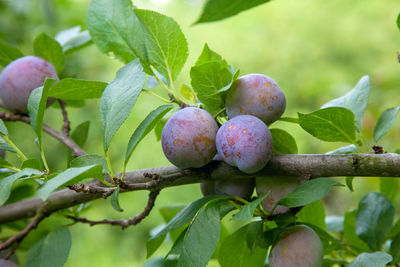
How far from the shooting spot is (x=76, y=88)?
1.46 ft

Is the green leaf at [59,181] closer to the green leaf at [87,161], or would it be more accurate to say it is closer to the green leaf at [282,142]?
the green leaf at [87,161]

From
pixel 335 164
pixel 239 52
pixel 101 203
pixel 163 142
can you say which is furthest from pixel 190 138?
pixel 239 52

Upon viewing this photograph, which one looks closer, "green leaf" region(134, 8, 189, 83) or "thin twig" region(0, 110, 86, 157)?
"green leaf" region(134, 8, 189, 83)

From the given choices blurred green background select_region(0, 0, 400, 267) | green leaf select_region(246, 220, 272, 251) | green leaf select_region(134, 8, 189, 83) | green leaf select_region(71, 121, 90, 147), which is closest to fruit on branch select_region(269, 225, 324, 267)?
green leaf select_region(246, 220, 272, 251)

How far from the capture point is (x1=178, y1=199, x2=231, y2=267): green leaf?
36cm

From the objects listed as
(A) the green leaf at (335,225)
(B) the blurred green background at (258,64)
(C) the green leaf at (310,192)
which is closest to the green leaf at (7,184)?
(C) the green leaf at (310,192)

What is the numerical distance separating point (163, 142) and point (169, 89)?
0.10 meters

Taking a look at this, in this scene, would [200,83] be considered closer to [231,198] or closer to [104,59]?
[231,198]

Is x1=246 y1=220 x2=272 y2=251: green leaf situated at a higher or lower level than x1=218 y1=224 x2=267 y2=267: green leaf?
higher

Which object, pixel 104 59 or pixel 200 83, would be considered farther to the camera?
pixel 104 59

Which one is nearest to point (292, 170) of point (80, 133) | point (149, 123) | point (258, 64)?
point (149, 123)

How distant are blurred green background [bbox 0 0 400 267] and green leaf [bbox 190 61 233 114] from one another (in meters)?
1.50

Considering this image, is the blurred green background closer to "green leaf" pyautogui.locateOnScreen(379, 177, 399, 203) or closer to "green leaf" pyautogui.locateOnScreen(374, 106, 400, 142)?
"green leaf" pyautogui.locateOnScreen(379, 177, 399, 203)

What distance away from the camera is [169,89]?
1.61 feet
